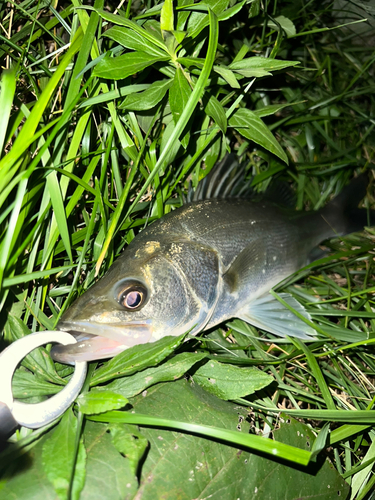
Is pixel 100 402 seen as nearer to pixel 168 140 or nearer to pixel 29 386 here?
pixel 29 386

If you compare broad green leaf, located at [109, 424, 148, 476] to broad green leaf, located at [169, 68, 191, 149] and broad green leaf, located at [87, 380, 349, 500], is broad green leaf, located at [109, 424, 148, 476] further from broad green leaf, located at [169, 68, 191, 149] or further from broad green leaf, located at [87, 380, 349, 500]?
broad green leaf, located at [169, 68, 191, 149]

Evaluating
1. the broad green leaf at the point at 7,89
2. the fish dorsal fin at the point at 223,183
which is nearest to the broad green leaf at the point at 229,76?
the fish dorsal fin at the point at 223,183

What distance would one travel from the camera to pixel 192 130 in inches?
109

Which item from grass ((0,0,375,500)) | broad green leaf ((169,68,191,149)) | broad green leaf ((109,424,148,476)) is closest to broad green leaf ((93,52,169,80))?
grass ((0,0,375,500))

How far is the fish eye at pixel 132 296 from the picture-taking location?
1943 mm

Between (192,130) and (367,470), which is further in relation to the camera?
(192,130)

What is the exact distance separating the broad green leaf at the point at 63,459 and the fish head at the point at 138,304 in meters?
0.31

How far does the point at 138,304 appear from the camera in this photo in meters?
1.97

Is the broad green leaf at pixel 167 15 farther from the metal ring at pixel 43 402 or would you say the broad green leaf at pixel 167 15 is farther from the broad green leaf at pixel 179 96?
the metal ring at pixel 43 402

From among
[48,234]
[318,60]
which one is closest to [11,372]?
[48,234]

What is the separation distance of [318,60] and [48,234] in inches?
126

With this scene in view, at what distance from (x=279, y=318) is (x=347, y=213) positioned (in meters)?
1.38

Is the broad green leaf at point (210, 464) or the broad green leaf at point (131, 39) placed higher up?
the broad green leaf at point (131, 39)

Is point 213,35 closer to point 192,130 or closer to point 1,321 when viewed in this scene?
point 192,130
